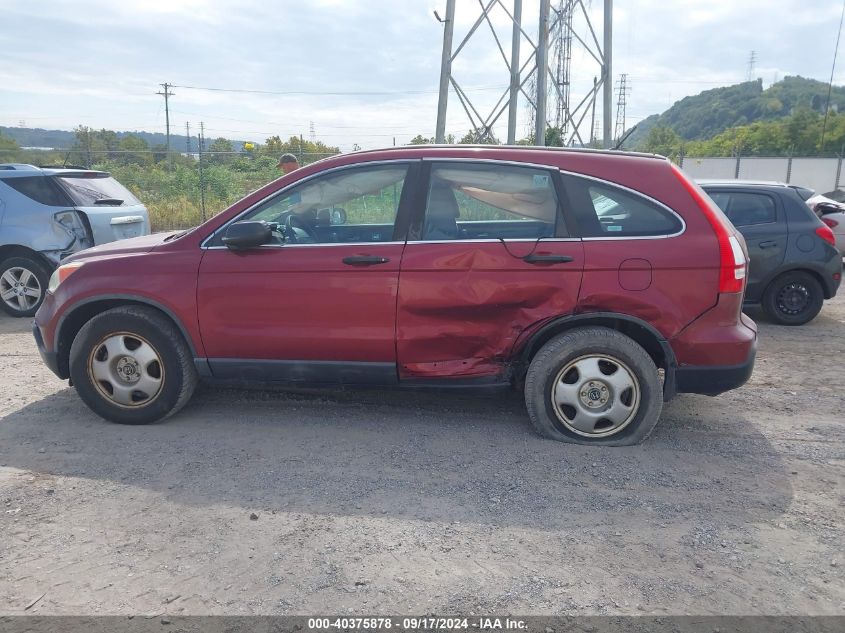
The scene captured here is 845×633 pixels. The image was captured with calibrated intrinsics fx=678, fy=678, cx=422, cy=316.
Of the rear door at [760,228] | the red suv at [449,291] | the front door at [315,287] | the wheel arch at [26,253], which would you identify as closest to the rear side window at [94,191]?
the wheel arch at [26,253]

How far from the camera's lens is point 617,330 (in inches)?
169

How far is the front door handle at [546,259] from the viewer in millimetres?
4141

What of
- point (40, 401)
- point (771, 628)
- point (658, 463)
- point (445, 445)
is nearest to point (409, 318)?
point (445, 445)

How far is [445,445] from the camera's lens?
4.30m

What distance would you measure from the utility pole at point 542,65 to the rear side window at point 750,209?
15.2ft

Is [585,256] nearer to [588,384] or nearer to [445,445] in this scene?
[588,384]

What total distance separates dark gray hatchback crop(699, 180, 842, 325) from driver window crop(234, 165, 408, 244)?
4.84 metres

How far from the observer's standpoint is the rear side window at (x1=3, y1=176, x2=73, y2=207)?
27.3 ft

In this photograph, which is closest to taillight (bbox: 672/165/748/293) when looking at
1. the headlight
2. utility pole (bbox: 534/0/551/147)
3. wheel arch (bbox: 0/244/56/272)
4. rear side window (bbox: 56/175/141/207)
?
the headlight

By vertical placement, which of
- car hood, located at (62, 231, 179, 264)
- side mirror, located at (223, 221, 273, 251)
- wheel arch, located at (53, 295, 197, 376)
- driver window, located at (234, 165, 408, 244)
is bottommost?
wheel arch, located at (53, 295, 197, 376)

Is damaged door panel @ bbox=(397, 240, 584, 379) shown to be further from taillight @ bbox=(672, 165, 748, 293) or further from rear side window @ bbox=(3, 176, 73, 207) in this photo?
rear side window @ bbox=(3, 176, 73, 207)

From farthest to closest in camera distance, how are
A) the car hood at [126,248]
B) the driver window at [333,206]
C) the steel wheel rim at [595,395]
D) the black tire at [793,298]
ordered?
1. the black tire at [793,298]
2. the car hood at [126,248]
3. the driver window at [333,206]
4. the steel wheel rim at [595,395]

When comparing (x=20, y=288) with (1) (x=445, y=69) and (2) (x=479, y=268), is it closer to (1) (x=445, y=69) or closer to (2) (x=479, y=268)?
(2) (x=479, y=268)

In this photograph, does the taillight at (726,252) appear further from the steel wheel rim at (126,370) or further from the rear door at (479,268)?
the steel wheel rim at (126,370)
